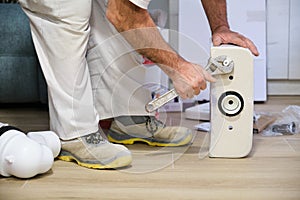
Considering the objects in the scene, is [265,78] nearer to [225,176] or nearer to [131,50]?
[131,50]

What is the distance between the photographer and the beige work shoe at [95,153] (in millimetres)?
1479

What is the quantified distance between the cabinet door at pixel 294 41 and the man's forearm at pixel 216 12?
0.83 m

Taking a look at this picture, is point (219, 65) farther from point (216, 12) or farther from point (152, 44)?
point (216, 12)

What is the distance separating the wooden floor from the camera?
4.27ft

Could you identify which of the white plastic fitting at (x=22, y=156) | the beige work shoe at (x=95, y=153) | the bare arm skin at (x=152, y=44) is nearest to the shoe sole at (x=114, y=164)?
the beige work shoe at (x=95, y=153)

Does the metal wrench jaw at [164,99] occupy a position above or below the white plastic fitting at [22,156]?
above

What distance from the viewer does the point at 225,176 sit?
1418 millimetres

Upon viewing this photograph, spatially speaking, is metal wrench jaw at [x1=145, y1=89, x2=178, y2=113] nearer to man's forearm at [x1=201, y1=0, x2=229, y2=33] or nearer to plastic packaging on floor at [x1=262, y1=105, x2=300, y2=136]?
man's forearm at [x1=201, y1=0, x2=229, y2=33]

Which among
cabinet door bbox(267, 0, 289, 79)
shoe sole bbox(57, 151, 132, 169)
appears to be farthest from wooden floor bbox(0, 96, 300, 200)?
cabinet door bbox(267, 0, 289, 79)

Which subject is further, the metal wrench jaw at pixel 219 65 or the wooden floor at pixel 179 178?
the metal wrench jaw at pixel 219 65

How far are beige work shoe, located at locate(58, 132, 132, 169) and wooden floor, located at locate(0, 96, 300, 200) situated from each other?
0.02 metres

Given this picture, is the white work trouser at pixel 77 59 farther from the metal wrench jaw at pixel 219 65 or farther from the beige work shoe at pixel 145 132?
the metal wrench jaw at pixel 219 65

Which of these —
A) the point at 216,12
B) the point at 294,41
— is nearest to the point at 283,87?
the point at 294,41

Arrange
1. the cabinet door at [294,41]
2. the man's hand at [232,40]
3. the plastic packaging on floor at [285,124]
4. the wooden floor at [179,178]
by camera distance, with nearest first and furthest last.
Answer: the wooden floor at [179,178], the man's hand at [232,40], the plastic packaging on floor at [285,124], the cabinet door at [294,41]
